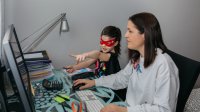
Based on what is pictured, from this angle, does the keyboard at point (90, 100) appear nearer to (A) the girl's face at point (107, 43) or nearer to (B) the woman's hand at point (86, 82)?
(B) the woman's hand at point (86, 82)

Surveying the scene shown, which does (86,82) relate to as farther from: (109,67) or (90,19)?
(90,19)

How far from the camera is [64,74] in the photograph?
5.98ft

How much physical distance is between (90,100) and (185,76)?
1.70 feet

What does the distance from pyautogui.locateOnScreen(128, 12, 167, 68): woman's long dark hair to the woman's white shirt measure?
1.4 inches

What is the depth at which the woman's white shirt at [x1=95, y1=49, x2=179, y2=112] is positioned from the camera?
48.5 inches

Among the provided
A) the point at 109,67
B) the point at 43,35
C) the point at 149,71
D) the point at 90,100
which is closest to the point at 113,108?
the point at 90,100

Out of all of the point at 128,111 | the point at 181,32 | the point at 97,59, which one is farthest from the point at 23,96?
the point at 181,32

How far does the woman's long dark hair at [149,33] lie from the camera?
130 cm

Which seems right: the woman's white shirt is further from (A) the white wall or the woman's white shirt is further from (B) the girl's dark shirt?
(A) the white wall

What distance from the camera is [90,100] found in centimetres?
138

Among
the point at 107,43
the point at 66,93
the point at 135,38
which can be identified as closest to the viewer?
the point at 135,38

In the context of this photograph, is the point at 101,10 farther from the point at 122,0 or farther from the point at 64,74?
the point at 64,74

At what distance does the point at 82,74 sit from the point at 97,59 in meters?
0.24

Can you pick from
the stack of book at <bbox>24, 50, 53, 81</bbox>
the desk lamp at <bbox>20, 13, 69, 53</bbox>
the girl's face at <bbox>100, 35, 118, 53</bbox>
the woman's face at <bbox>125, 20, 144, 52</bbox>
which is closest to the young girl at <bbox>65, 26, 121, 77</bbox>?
the girl's face at <bbox>100, 35, 118, 53</bbox>
